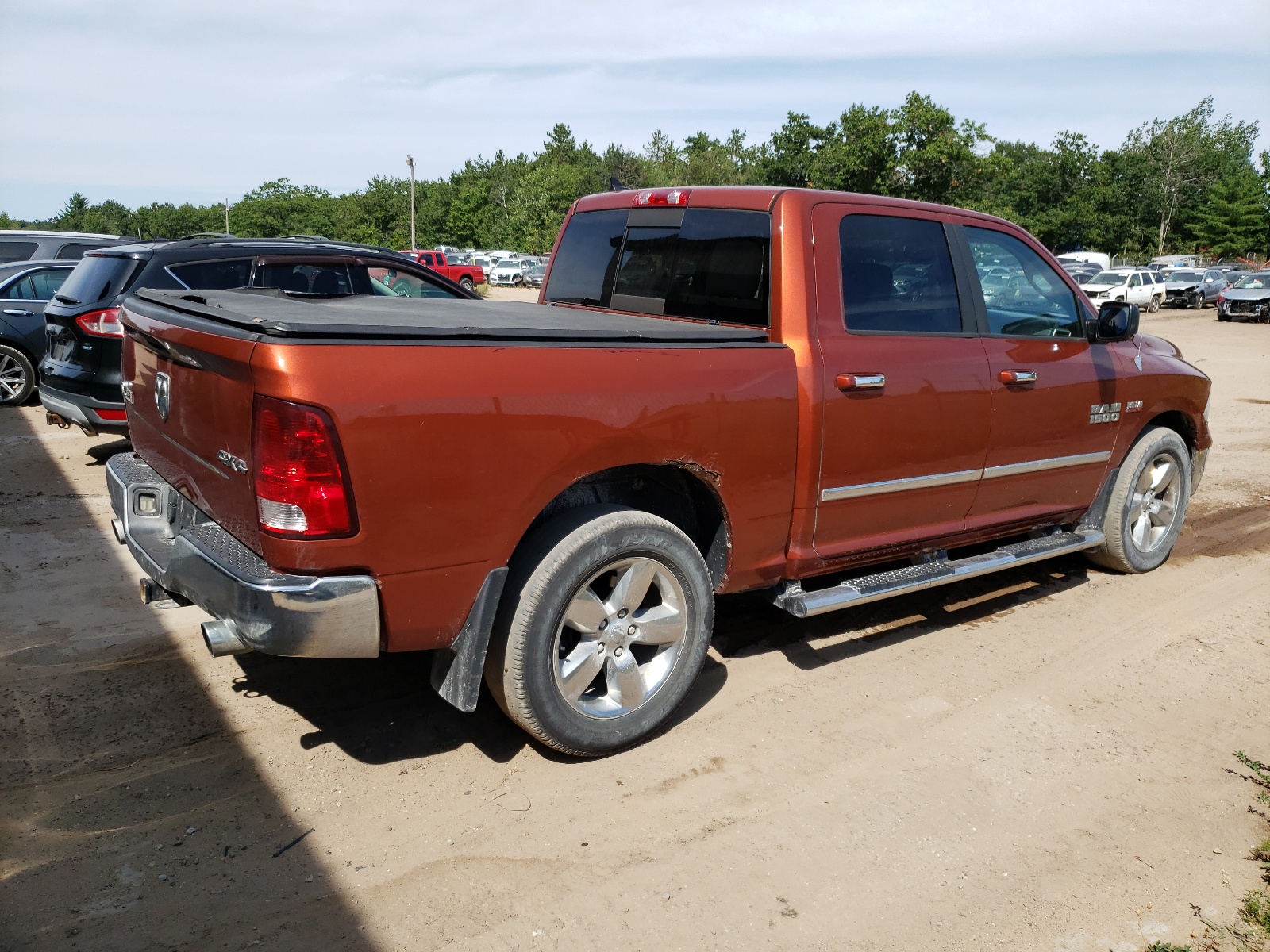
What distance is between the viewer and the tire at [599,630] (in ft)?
10.4

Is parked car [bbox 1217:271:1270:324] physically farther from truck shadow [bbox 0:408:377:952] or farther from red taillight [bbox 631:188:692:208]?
truck shadow [bbox 0:408:377:952]

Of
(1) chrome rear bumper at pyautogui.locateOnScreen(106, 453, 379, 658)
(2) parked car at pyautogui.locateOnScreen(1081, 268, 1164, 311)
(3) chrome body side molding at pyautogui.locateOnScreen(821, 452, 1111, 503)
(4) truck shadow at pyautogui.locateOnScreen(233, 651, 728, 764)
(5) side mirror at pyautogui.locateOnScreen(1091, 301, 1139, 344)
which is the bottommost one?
(4) truck shadow at pyautogui.locateOnScreen(233, 651, 728, 764)

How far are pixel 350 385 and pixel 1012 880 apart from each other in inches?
96.0

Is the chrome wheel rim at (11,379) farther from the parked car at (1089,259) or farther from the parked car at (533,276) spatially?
the parked car at (533,276)

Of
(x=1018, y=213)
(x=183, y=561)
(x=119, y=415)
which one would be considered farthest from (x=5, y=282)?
(x=1018, y=213)

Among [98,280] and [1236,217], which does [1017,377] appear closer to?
[98,280]

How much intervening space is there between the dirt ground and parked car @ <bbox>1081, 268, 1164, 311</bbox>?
28.6 m

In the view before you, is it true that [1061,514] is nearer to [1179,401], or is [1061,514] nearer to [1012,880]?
[1179,401]

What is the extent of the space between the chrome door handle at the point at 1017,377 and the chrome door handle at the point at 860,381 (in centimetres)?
84

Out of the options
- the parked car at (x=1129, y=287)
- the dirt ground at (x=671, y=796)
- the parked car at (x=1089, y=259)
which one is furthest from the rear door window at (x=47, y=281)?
the parked car at (x=1089, y=259)

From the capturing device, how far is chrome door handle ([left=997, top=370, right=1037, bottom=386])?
4.45m

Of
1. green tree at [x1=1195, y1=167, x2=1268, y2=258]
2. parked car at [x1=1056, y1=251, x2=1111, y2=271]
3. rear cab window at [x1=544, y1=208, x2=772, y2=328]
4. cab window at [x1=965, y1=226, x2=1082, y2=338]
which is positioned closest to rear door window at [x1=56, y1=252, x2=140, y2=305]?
rear cab window at [x1=544, y1=208, x2=772, y2=328]

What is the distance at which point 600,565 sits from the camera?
328 cm

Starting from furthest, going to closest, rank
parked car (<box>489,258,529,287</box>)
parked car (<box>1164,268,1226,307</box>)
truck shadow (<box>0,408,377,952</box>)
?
parked car (<box>489,258,529,287</box>)
parked car (<box>1164,268,1226,307</box>)
truck shadow (<box>0,408,377,952</box>)
